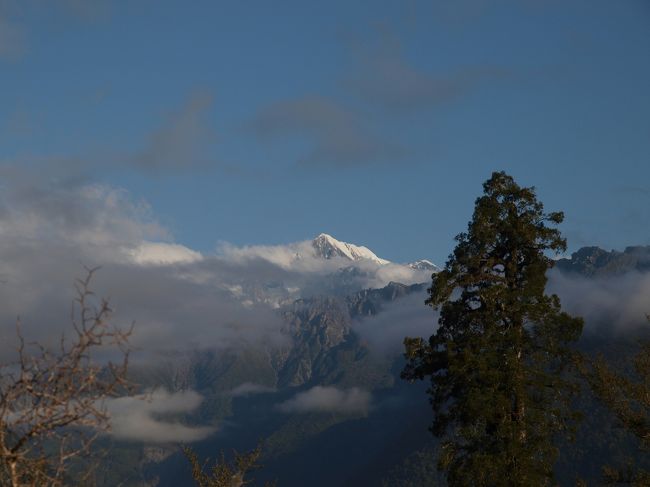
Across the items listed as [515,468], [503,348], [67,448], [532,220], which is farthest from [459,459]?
[67,448]

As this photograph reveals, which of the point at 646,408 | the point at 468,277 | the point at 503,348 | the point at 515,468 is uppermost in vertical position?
the point at 468,277

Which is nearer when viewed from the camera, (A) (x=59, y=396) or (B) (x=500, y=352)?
(A) (x=59, y=396)

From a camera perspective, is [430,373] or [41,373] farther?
[430,373]

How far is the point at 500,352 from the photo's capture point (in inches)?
1332

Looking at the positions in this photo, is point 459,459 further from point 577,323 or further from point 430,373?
point 577,323

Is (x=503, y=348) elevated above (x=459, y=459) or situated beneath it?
elevated above

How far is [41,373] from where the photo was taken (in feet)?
30.2

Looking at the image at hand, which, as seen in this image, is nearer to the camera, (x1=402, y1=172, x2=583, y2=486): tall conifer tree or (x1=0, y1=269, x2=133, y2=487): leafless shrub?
(x1=0, y1=269, x2=133, y2=487): leafless shrub

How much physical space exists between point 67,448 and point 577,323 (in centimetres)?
2849

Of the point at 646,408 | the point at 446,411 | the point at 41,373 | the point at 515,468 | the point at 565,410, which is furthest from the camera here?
the point at 446,411

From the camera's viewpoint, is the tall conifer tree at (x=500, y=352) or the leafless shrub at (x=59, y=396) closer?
the leafless shrub at (x=59, y=396)

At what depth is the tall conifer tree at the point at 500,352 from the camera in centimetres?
3281

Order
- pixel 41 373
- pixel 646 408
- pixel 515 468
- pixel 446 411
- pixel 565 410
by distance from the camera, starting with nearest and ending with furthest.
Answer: pixel 41 373, pixel 646 408, pixel 515 468, pixel 565 410, pixel 446 411

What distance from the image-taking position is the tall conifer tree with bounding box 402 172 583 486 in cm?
3281
